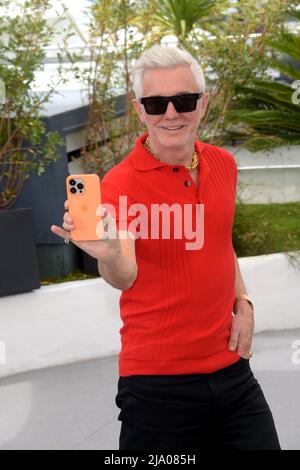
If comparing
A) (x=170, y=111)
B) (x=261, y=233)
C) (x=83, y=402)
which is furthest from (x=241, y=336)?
(x=261, y=233)

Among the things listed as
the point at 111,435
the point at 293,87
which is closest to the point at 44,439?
the point at 111,435

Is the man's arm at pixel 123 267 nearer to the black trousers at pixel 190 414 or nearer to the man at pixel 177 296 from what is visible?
the man at pixel 177 296

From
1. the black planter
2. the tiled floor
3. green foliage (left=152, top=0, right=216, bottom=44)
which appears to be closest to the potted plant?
the black planter

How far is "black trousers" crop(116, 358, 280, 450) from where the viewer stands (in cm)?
296

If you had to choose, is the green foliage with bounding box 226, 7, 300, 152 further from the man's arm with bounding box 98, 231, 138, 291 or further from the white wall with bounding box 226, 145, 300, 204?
the man's arm with bounding box 98, 231, 138, 291

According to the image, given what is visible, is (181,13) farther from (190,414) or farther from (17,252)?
(190,414)

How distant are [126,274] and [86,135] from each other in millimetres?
5475

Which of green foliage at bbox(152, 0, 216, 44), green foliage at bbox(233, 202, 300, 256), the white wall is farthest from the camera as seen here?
green foliage at bbox(152, 0, 216, 44)

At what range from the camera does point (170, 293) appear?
9.66 ft

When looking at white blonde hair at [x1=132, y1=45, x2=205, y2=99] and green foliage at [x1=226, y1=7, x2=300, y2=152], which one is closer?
white blonde hair at [x1=132, y1=45, x2=205, y2=99]

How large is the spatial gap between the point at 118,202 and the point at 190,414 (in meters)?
0.66

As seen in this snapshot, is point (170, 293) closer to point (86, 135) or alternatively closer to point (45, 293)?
point (45, 293)

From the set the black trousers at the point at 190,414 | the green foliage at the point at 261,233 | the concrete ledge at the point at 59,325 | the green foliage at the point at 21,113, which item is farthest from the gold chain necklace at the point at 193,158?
the green foliage at the point at 261,233

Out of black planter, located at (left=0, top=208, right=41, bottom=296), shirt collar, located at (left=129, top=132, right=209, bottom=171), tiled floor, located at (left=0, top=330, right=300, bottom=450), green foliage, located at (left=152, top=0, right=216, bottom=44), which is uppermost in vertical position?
green foliage, located at (left=152, top=0, right=216, bottom=44)
